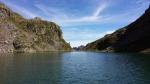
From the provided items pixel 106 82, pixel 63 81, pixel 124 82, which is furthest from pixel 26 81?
pixel 124 82

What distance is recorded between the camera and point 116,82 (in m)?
62.5

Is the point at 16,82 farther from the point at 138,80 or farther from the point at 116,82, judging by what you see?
the point at 138,80

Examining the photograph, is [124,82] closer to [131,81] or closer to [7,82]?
[131,81]

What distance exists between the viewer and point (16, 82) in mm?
60250

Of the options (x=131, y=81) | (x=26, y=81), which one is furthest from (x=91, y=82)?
(x=26, y=81)

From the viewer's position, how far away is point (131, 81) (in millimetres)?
63969

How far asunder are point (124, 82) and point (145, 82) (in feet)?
16.9

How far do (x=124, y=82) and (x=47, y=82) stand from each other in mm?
18966

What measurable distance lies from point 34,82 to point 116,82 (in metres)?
20.1

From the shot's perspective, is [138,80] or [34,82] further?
[138,80]

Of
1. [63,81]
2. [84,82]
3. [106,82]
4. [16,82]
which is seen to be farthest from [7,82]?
[106,82]

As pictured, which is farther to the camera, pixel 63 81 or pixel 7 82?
pixel 63 81

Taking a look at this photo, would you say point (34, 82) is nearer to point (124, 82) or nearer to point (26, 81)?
point (26, 81)

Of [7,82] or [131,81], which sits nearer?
[7,82]
